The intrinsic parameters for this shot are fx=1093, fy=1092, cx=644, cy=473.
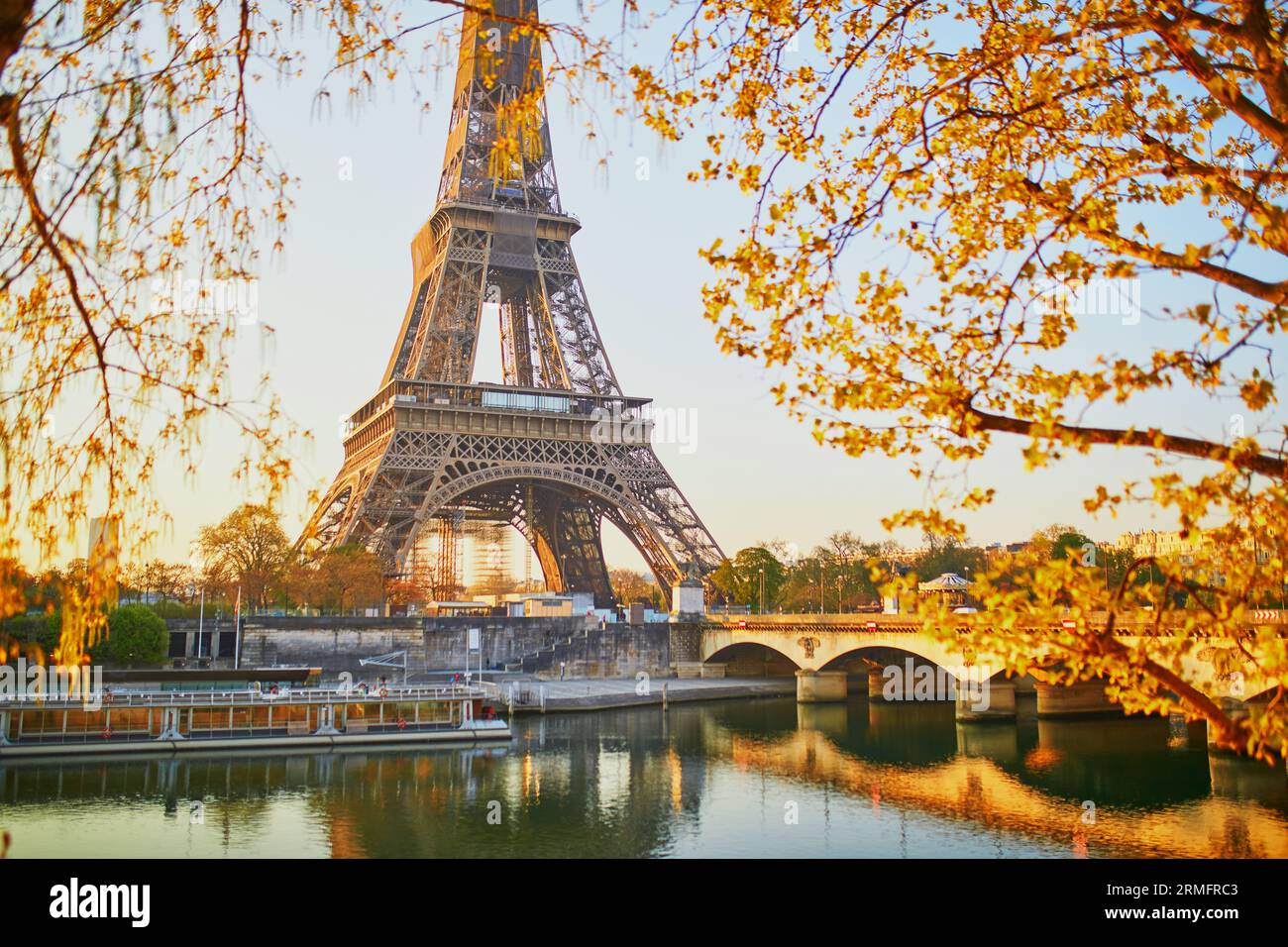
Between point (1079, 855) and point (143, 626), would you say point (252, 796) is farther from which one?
point (143, 626)

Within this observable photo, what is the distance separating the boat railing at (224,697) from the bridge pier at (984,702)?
18.7 metres

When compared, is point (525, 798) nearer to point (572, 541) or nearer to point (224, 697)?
point (224, 697)

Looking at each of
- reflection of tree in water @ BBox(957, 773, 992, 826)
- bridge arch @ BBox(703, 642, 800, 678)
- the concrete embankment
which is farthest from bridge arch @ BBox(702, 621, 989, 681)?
reflection of tree in water @ BBox(957, 773, 992, 826)

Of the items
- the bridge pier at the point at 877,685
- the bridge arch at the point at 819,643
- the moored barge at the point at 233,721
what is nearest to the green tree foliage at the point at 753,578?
the bridge arch at the point at 819,643

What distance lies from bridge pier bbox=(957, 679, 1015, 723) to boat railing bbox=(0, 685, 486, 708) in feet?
61.5

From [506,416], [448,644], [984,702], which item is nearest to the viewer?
[984,702]

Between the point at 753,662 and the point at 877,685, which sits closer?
the point at 877,685

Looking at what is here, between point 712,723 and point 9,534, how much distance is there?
40317 millimetres

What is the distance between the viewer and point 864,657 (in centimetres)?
5616

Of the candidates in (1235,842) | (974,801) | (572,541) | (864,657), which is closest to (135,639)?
(572,541)

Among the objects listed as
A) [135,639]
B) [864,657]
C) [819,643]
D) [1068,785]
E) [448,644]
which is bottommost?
[1068,785]

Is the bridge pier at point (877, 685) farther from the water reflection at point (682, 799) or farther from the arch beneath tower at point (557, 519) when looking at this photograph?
the water reflection at point (682, 799)

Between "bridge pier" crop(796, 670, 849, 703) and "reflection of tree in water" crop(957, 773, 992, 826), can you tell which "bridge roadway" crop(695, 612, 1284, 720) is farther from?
"reflection of tree in water" crop(957, 773, 992, 826)

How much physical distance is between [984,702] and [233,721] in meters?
27.6
